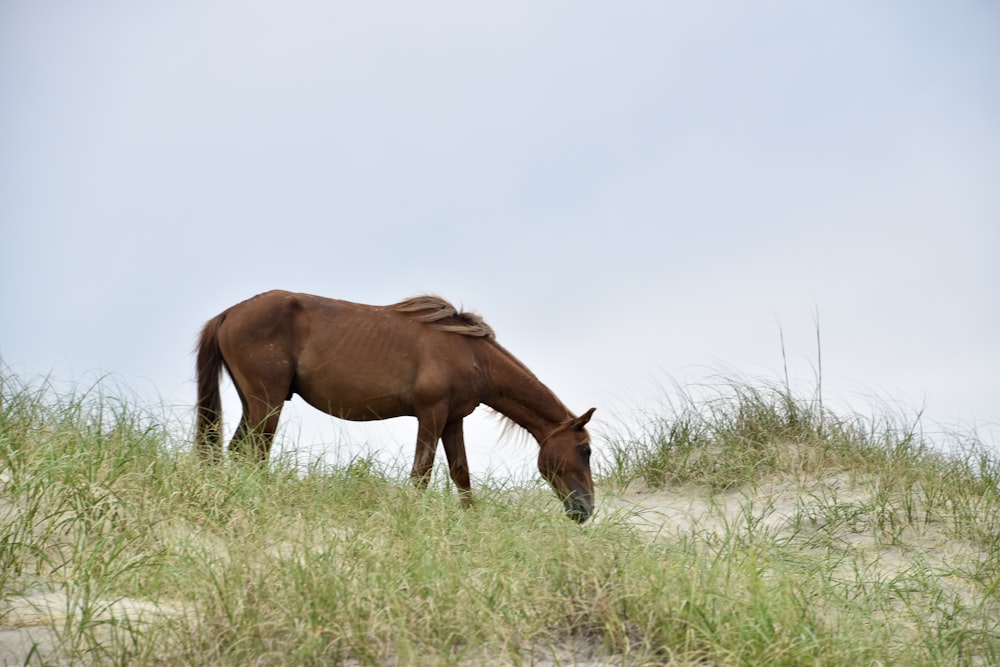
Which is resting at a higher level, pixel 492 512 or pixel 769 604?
pixel 492 512

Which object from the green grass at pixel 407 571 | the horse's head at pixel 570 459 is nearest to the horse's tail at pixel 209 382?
the green grass at pixel 407 571

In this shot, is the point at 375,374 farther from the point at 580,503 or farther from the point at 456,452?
the point at 580,503

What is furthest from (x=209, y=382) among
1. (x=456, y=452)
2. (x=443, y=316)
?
(x=456, y=452)

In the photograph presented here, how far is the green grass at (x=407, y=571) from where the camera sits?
13.3 ft

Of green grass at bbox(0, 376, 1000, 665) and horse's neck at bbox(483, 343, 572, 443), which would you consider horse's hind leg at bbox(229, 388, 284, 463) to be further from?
horse's neck at bbox(483, 343, 572, 443)

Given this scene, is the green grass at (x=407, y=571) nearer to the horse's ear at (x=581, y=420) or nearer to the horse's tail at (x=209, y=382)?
the horse's tail at (x=209, y=382)

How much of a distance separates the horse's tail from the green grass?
0.59m

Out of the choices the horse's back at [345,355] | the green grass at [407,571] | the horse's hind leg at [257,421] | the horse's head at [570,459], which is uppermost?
the horse's back at [345,355]

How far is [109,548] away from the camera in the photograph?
16.7 feet

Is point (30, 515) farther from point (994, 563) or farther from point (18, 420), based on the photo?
point (994, 563)

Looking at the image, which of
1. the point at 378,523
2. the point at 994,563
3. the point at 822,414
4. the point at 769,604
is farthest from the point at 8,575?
the point at 822,414

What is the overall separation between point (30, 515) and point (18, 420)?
6.84 feet

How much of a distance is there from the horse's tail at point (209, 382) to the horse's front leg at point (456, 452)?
1814mm

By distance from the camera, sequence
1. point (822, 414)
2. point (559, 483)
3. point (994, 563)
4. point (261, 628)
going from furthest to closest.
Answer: point (822, 414)
point (559, 483)
point (994, 563)
point (261, 628)
